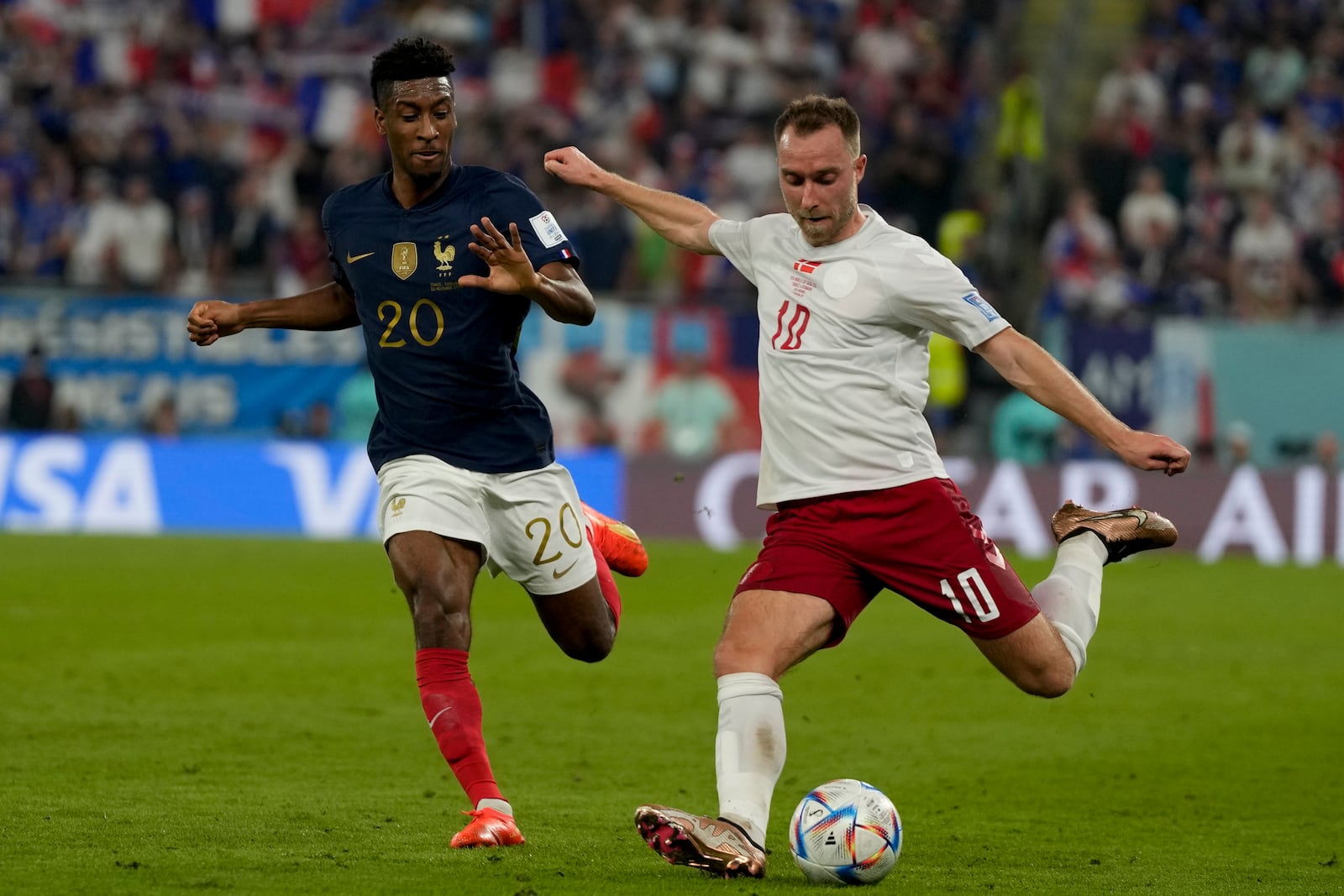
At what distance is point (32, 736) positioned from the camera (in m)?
8.40

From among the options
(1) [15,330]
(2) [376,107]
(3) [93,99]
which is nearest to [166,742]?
(2) [376,107]

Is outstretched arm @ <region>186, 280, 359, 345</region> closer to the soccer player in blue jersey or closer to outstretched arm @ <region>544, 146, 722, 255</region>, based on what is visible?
the soccer player in blue jersey

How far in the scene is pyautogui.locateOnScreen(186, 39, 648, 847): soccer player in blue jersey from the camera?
250 inches

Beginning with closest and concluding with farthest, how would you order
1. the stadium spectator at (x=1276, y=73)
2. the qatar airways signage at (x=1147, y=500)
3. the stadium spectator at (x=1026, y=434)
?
1. the qatar airways signage at (x=1147, y=500)
2. the stadium spectator at (x=1026, y=434)
3. the stadium spectator at (x=1276, y=73)

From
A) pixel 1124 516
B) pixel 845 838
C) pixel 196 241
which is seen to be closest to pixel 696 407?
pixel 196 241

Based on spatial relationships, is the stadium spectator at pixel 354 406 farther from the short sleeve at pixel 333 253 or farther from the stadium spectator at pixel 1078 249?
the short sleeve at pixel 333 253

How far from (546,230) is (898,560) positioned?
164cm

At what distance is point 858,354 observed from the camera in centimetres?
609

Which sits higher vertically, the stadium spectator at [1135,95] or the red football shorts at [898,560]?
the stadium spectator at [1135,95]

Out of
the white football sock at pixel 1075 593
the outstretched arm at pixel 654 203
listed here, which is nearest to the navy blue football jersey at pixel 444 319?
the outstretched arm at pixel 654 203

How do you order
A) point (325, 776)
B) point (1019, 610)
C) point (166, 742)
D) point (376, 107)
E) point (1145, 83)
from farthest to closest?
point (1145, 83)
point (166, 742)
point (325, 776)
point (376, 107)
point (1019, 610)

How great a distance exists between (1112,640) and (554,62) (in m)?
11.6

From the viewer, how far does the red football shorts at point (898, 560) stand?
6.05 metres

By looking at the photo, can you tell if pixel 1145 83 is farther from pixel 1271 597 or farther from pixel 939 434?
pixel 1271 597
